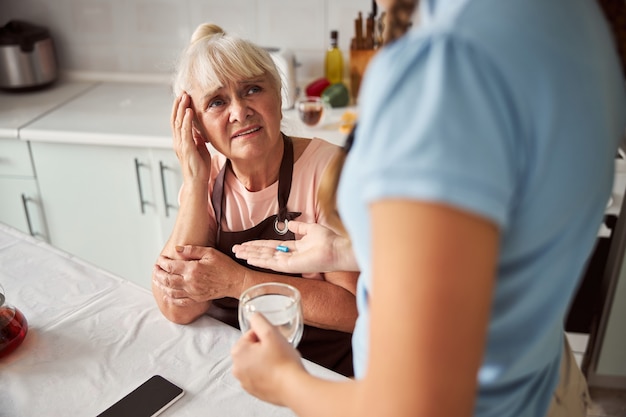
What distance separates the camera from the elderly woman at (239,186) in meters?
1.42

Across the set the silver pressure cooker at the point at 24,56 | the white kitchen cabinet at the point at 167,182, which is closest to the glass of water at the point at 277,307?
the white kitchen cabinet at the point at 167,182

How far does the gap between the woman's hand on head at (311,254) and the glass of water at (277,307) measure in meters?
0.11

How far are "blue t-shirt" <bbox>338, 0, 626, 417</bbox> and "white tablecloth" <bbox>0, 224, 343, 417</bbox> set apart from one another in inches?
24.6

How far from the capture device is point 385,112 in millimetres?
497

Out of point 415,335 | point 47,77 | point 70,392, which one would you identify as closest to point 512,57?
point 415,335

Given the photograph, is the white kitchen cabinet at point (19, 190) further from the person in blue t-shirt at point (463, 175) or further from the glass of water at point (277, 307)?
the person in blue t-shirt at point (463, 175)

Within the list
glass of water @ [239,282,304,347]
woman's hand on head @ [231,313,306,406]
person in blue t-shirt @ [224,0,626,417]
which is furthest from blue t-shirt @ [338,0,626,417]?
glass of water @ [239,282,304,347]

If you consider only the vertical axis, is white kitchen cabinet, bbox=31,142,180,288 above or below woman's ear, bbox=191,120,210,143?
below

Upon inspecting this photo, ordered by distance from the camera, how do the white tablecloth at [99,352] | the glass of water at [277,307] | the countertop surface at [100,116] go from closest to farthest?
the glass of water at [277,307] → the white tablecloth at [99,352] → the countertop surface at [100,116]

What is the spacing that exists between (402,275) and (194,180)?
113 cm

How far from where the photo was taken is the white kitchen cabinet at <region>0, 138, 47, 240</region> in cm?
Answer: 242

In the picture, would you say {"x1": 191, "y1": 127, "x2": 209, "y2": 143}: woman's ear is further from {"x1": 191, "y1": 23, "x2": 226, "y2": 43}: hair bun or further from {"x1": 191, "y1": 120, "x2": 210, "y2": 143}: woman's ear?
{"x1": 191, "y1": 23, "x2": 226, "y2": 43}: hair bun

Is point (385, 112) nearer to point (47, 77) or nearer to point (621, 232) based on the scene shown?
point (621, 232)

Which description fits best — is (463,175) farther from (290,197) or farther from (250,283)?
(290,197)
